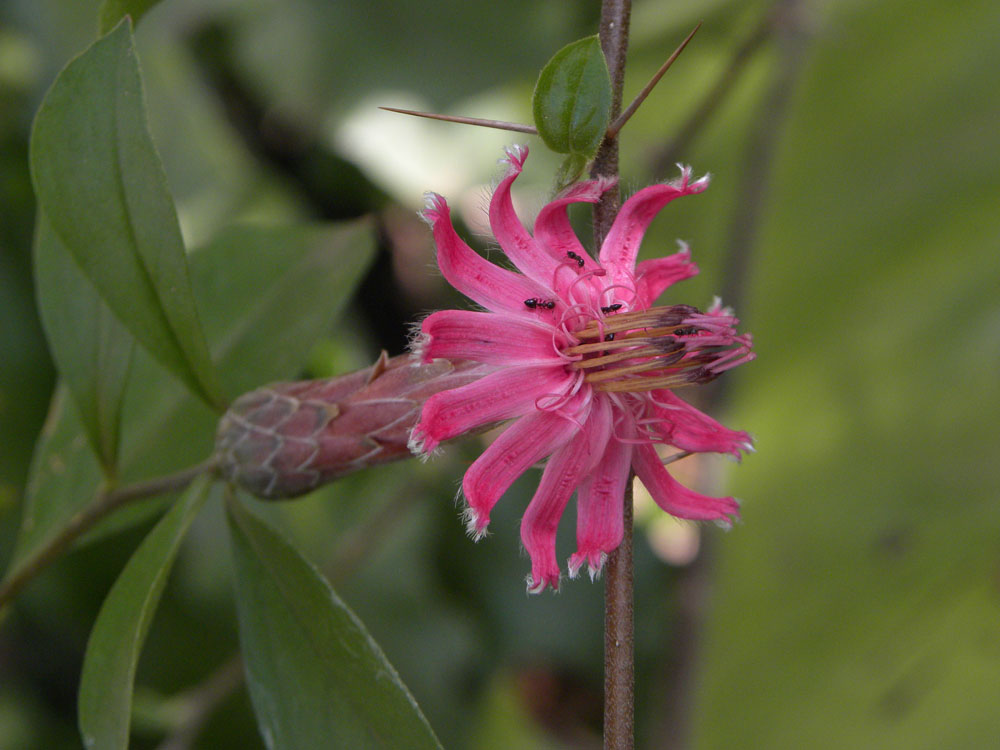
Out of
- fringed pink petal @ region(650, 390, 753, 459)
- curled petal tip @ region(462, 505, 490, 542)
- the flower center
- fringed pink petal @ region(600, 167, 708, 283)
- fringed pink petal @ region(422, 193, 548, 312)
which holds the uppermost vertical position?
fringed pink petal @ region(600, 167, 708, 283)

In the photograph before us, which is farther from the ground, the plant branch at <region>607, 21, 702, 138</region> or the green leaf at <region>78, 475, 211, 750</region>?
the plant branch at <region>607, 21, 702, 138</region>

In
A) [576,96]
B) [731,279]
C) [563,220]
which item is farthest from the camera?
[731,279]

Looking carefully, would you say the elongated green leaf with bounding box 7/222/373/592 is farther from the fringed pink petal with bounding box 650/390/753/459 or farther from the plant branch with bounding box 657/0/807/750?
the plant branch with bounding box 657/0/807/750

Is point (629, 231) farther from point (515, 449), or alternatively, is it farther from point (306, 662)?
point (306, 662)

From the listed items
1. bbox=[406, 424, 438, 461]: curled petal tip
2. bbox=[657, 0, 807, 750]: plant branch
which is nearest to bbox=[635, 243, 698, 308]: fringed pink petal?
bbox=[406, 424, 438, 461]: curled petal tip

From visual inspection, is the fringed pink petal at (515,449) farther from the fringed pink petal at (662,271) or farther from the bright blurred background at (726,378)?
the bright blurred background at (726,378)

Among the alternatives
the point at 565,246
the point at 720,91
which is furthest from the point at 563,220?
the point at 720,91
